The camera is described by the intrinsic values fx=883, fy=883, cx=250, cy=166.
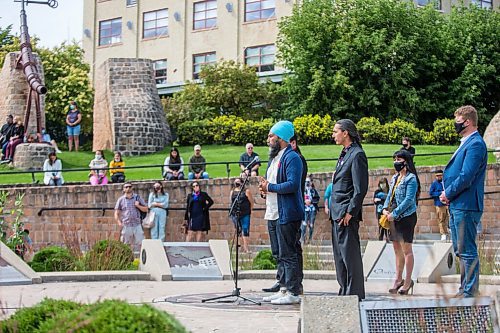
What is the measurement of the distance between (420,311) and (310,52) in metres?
34.9

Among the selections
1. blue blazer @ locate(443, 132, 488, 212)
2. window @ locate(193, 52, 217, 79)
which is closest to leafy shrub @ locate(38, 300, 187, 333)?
blue blazer @ locate(443, 132, 488, 212)

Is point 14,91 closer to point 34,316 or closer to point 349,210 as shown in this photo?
point 349,210

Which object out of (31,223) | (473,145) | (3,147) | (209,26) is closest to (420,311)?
(473,145)

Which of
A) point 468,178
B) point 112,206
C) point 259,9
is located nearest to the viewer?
point 468,178

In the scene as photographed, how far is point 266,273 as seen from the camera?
44.2 feet

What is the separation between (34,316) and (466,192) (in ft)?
15.8

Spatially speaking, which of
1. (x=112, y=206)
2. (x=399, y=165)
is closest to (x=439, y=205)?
(x=112, y=206)

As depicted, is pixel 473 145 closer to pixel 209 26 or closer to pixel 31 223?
pixel 31 223

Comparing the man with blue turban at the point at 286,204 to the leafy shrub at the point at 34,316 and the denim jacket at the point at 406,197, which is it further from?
the leafy shrub at the point at 34,316

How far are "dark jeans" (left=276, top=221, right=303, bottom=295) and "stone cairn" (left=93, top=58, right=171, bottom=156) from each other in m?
25.4

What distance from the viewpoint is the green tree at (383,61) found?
1522 inches

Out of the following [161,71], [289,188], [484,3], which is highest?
[484,3]

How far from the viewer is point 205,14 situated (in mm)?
50875

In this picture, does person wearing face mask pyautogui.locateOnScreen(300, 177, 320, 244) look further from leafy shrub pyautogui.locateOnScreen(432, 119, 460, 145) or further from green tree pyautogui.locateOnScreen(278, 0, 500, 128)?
green tree pyautogui.locateOnScreen(278, 0, 500, 128)
